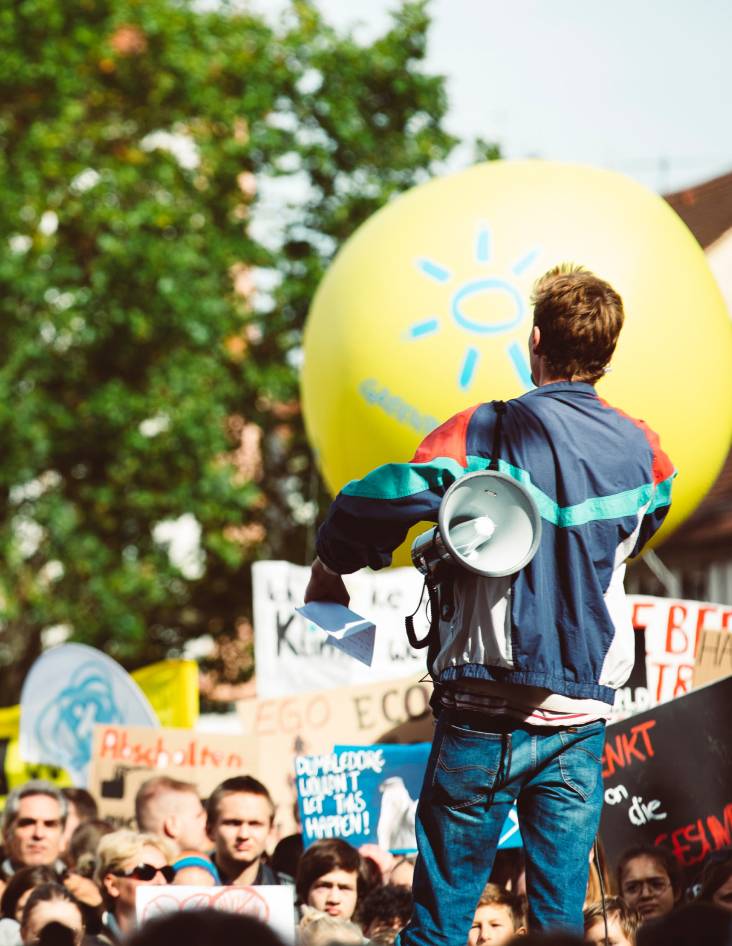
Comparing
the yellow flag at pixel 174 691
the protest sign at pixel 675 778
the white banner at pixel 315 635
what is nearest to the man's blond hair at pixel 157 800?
the white banner at pixel 315 635

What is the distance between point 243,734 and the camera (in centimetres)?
708

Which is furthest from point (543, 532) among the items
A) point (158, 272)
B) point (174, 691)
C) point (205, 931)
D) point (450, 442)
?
point (158, 272)

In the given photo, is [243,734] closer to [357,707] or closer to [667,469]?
[357,707]

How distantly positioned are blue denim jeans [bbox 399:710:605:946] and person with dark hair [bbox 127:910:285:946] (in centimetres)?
114

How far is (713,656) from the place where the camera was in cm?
575

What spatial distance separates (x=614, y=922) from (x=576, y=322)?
2.06m

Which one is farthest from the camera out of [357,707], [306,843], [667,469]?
[357,707]

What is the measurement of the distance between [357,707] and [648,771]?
6.19 feet

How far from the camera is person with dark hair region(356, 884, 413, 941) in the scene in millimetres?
4969

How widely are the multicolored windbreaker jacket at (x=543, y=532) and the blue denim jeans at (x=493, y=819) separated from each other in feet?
0.40

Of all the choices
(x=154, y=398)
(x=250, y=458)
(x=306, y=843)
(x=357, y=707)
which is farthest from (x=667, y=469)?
(x=250, y=458)

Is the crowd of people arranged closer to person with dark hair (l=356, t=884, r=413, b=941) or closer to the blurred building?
person with dark hair (l=356, t=884, r=413, b=941)

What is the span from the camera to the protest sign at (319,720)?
6719 mm

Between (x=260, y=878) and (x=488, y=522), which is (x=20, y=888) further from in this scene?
(x=488, y=522)
